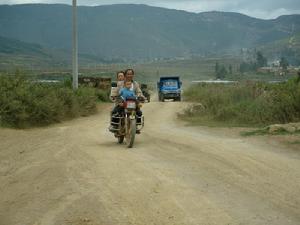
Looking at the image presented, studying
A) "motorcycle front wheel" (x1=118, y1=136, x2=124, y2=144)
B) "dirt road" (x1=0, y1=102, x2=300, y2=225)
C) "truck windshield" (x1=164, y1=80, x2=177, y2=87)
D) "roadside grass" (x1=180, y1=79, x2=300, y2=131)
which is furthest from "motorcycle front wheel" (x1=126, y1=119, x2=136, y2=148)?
"truck windshield" (x1=164, y1=80, x2=177, y2=87)

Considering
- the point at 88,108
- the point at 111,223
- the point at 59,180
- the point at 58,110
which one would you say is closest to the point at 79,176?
the point at 59,180

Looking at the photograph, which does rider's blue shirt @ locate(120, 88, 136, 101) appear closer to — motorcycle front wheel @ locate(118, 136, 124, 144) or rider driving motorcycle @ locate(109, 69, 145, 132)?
rider driving motorcycle @ locate(109, 69, 145, 132)

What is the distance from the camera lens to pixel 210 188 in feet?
32.0

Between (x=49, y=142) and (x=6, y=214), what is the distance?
333 inches

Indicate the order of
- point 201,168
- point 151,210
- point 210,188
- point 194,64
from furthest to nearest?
point 194,64 < point 201,168 < point 210,188 < point 151,210

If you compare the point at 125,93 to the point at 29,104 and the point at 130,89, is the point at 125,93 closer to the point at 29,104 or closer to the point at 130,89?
the point at 130,89

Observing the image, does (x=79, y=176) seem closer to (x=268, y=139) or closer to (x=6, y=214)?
(x=6, y=214)

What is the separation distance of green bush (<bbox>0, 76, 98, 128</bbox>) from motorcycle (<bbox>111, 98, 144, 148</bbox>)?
302 inches

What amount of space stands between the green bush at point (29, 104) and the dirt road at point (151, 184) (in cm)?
741

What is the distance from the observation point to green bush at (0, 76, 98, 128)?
23.4 m

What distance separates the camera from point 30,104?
80.5 feet

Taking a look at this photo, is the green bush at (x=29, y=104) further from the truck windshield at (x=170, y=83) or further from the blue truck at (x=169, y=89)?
the truck windshield at (x=170, y=83)

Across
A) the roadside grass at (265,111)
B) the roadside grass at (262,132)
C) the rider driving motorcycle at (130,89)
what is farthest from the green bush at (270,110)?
the rider driving motorcycle at (130,89)

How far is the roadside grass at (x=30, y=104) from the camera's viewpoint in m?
23.4
